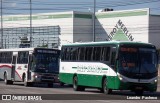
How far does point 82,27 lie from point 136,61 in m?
89.9

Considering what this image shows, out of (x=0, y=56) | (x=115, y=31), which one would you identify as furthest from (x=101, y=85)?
(x=115, y=31)

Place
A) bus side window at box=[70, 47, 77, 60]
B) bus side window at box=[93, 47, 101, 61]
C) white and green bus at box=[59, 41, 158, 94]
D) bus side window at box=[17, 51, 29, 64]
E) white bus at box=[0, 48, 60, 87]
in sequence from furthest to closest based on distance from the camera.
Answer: bus side window at box=[17, 51, 29, 64] → white bus at box=[0, 48, 60, 87] → bus side window at box=[70, 47, 77, 60] → bus side window at box=[93, 47, 101, 61] → white and green bus at box=[59, 41, 158, 94]

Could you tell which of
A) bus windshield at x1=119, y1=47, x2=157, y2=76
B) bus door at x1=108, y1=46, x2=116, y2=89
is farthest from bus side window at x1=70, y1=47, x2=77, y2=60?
bus windshield at x1=119, y1=47, x2=157, y2=76

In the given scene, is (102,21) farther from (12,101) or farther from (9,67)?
(12,101)

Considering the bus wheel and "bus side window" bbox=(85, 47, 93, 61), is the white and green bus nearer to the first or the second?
the bus wheel

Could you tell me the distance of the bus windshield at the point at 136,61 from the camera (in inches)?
1120

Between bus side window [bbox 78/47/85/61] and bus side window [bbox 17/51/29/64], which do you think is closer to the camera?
bus side window [bbox 78/47/85/61]

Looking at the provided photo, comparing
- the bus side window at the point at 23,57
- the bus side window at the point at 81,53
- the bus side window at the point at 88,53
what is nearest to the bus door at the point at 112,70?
the bus side window at the point at 88,53

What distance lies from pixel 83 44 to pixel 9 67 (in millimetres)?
12578

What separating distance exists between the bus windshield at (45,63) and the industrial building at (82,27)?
2612 inches

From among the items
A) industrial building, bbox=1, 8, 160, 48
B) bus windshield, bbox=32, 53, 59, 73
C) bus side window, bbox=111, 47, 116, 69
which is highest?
industrial building, bbox=1, 8, 160, 48

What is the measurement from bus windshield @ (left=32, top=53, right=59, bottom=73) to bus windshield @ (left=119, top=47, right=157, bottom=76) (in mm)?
11905

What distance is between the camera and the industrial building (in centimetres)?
10731

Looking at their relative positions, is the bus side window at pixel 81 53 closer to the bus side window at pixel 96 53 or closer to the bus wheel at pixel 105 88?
the bus side window at pixel 96 53
